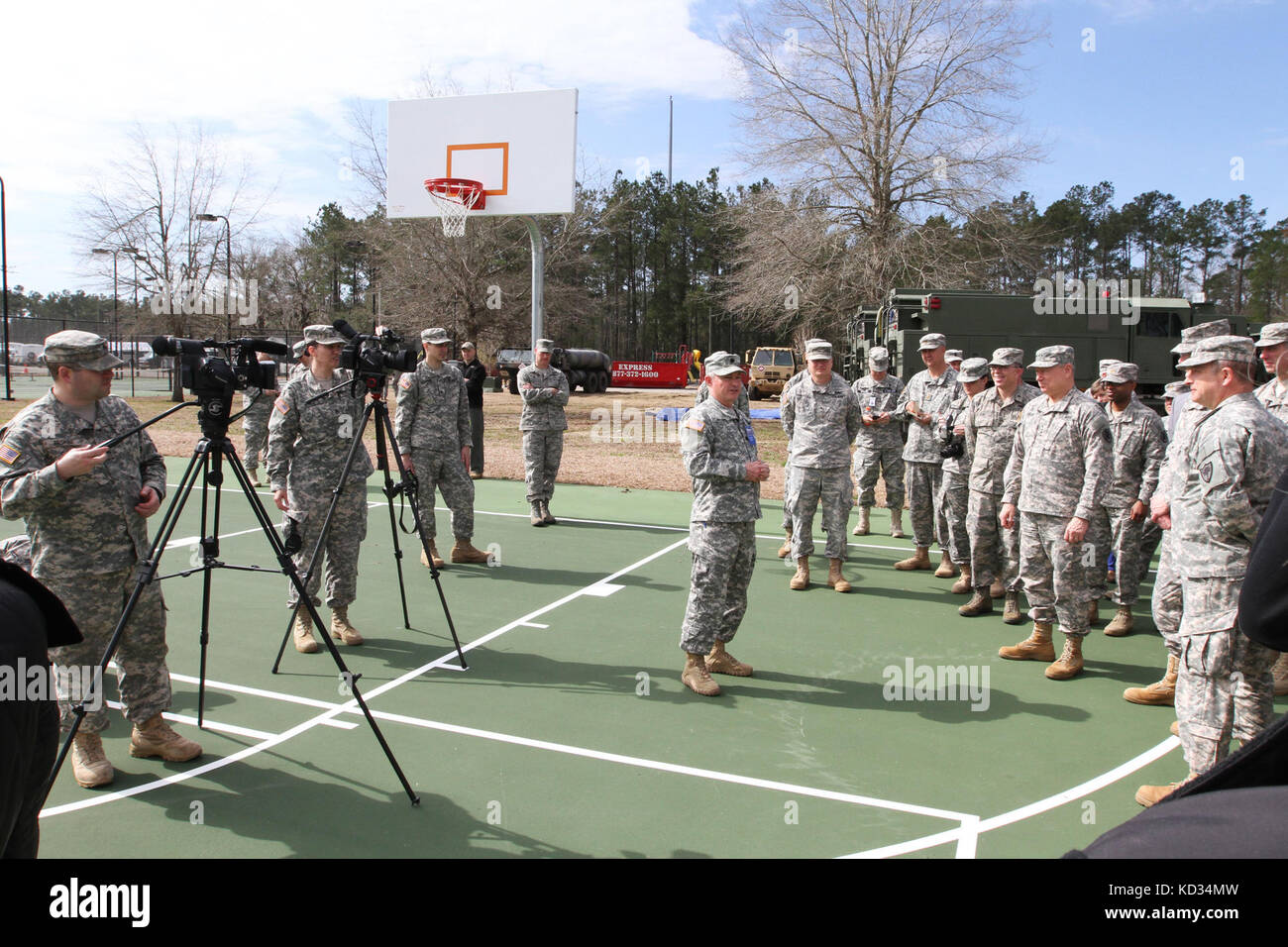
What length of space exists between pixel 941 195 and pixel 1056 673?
913 inches

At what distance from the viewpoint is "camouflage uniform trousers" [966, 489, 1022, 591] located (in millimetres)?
6766

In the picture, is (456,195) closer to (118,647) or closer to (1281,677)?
(118,647)

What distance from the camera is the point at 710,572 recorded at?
513cm

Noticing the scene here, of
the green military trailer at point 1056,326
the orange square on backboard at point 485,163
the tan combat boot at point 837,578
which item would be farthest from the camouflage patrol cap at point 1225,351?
the orange square on backboard at point 485,163

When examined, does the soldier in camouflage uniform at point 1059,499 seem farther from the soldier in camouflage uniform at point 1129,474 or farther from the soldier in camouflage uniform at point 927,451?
the soldier in camouflage uniform at point 927,451

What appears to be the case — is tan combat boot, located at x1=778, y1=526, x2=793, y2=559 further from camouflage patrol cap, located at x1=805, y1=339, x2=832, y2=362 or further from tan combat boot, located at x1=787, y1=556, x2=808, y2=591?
camouflage patrol cap, located at x1=805, y1=339, x2=832, y2=362

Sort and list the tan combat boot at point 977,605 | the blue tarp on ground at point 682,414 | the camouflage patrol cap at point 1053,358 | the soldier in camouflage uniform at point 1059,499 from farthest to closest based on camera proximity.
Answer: the blue tarp on ground at point 682,414 → the tan combat boot at point 977,605 → the camouflage patrol cap at point 1053,358 → the soldier in camouflage uniform at point 1059,499

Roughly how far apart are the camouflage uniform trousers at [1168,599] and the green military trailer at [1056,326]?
11786 mm

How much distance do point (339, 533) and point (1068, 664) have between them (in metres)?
4.76

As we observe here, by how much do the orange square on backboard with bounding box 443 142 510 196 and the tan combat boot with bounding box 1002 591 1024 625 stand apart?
13999mm

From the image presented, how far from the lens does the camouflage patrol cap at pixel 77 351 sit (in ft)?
12.5

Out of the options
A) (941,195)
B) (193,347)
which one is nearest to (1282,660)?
(193,347)

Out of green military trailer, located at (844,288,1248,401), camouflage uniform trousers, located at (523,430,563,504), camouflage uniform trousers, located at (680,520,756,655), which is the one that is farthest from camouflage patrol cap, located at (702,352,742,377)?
green military trailer, located at (844,288,1248,401)

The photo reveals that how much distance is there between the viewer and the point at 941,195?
25.8 meters
